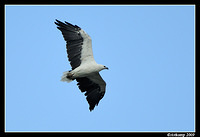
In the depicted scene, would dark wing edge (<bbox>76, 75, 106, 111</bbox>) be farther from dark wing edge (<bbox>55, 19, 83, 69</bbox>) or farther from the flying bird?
dark wing edge (<bbox>55, 19, 83, 69</bbox>)

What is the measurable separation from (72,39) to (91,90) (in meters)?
2.45

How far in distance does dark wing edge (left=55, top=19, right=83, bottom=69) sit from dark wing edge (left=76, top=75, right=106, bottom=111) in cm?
100

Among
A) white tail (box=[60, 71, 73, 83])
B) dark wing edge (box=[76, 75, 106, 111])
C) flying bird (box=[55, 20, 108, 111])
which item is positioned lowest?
dark wing edge (box=[76, 75, 106, 111])

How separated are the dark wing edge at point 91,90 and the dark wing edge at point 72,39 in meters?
1.00

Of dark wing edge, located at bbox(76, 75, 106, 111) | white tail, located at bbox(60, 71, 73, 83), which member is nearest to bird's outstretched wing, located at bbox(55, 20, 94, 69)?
white tail, located at bbox(60, 71, 73, 83)

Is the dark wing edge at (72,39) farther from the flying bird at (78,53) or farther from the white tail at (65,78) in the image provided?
the white tail at (65,78)

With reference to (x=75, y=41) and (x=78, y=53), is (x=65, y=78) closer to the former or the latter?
(x=78, y=53)

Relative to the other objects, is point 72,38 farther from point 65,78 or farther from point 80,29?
point 65,78

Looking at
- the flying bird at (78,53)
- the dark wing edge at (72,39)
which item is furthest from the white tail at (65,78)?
the dark wing edge at (72,39)

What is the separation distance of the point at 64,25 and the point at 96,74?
2.41 meters

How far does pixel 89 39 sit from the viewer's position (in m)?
15.6

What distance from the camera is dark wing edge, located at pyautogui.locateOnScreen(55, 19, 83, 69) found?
618 inches

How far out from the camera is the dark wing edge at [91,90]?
1647 centimetres
